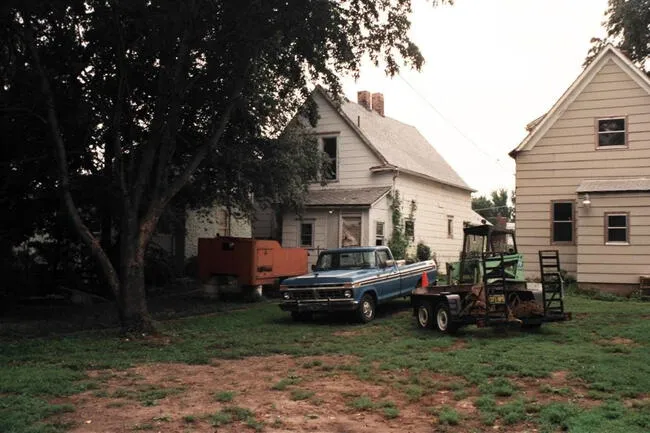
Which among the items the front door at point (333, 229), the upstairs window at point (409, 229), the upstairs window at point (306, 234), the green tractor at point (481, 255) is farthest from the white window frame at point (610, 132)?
the upstairs window at point (306, 234)

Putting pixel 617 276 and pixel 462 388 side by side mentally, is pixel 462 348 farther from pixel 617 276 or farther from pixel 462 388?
pixel 617 276

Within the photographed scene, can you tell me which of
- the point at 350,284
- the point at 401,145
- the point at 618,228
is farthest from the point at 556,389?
the point at 401,145

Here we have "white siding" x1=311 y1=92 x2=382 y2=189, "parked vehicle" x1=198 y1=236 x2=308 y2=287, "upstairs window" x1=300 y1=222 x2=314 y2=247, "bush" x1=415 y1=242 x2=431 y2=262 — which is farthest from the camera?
"bush" x1=415 y1=242 x2=431 y2=262

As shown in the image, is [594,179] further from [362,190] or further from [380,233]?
[362,190]

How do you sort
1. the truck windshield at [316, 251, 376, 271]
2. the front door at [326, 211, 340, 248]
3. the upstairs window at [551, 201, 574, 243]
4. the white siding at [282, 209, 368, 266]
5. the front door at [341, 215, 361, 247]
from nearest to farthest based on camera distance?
the truck windshield at [316, 251, 376, 271]
the upstairs window at [551, 201, 574, 243]
the white siding at [282, 209, 368, 266]
the front door at [341, 215, 361, 247]
the front door at [326, 211, 340, 248]

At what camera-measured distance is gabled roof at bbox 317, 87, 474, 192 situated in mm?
24922

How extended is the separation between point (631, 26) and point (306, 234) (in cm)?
1543

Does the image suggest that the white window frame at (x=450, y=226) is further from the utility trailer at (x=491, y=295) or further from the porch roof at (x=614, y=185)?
the utility trailer at (x=491, y=295)

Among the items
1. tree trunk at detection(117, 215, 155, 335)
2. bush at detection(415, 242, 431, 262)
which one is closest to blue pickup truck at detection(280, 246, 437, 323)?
tree trunk at detection(117, 215, 155, 335)

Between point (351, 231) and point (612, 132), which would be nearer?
point (612, 132)

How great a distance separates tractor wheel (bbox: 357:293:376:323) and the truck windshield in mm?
1063

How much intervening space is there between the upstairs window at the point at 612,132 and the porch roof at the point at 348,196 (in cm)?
807

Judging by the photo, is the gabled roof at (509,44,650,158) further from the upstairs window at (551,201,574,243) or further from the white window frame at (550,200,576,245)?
the upstairs window at (551,201,574,243)

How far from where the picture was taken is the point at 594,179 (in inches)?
770
